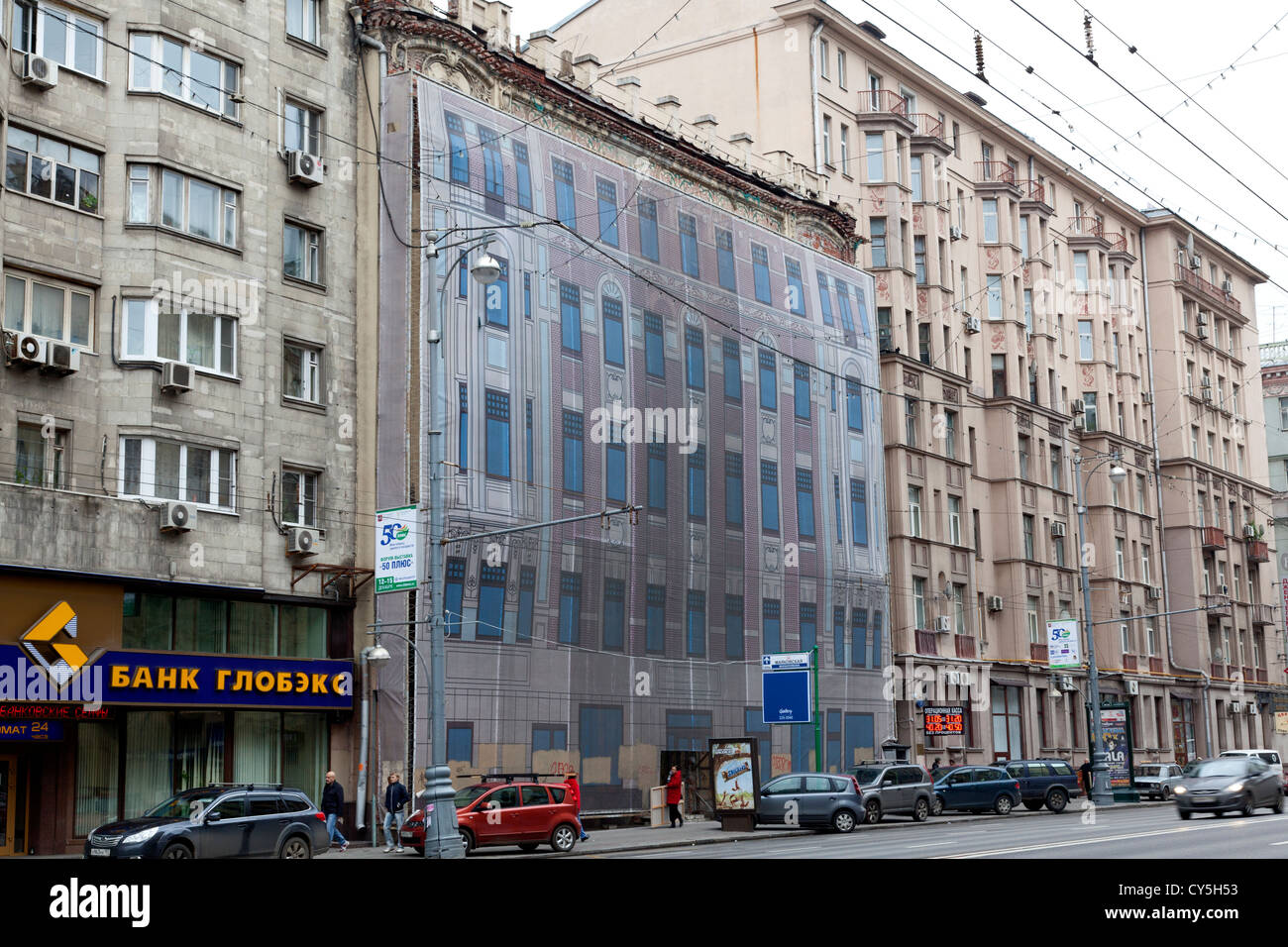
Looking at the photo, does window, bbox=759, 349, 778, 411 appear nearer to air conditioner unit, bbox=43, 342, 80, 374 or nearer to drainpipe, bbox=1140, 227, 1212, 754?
air conditioner unit, bbox=43, 342, 80, 374

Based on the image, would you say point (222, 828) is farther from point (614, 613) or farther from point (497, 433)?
point (614, 613)

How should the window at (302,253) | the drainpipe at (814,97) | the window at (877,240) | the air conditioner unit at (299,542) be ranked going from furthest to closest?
the window at (877,240) < the drainpipe at (814,97) < the window at (302,253) < the air conditioner unit at (299,542)

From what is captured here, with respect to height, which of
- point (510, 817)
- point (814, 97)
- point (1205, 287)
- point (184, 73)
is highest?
point (814, 97)

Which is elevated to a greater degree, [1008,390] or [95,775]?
[1008,390]

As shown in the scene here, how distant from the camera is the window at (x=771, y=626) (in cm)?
4675

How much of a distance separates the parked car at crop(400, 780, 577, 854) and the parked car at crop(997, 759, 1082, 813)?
65.7 ft

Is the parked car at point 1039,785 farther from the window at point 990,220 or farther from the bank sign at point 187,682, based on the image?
the window at point 990,220

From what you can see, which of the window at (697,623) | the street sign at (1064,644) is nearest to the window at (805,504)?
the window at (697,623)

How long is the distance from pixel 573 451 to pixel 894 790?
12935 millimetres

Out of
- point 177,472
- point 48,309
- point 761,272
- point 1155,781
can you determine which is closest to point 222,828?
point 177,472

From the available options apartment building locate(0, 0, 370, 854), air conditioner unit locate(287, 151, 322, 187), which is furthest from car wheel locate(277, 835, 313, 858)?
air conditioner unit locate(287, 151, 322, 187)

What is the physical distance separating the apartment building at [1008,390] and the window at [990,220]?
0.09 metres

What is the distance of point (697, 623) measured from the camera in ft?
144
